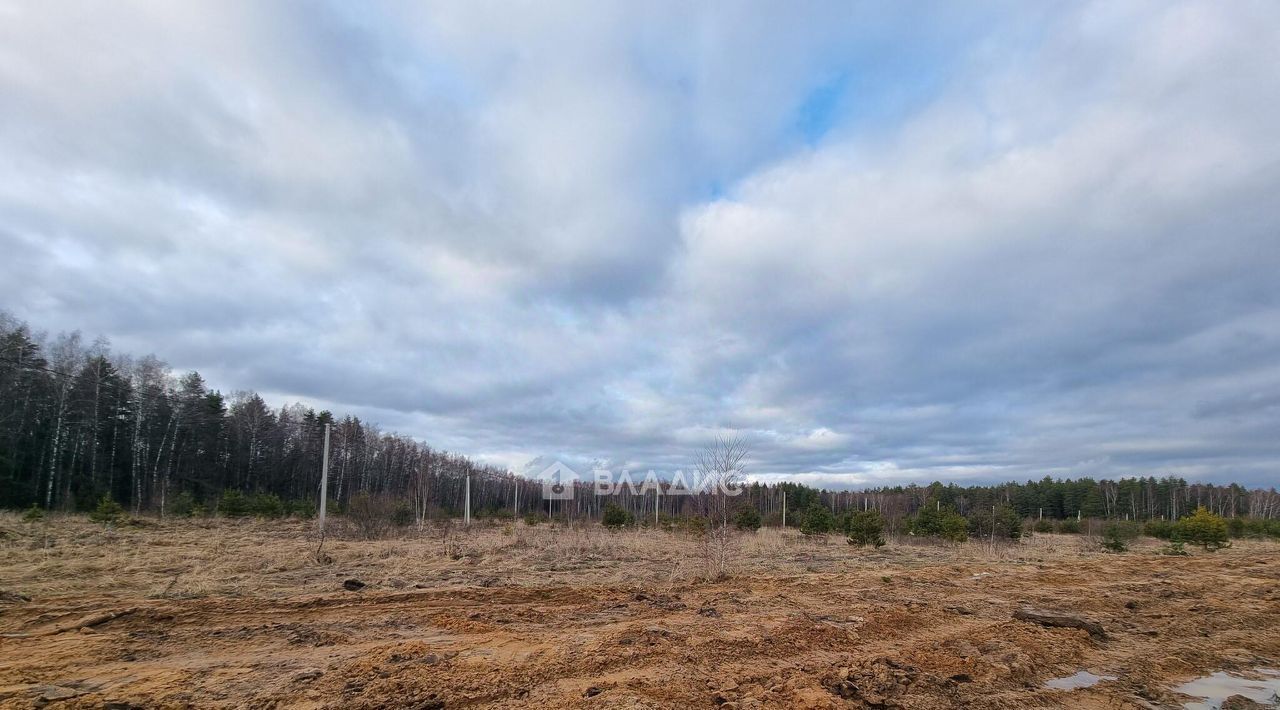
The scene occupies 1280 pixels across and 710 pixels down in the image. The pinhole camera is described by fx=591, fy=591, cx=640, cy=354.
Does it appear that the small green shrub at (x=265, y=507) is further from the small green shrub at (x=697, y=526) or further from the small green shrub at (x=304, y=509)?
the small green shrub at (x=697, y=526)

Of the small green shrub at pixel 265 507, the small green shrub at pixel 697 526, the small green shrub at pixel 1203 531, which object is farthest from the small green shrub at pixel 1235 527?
the small green shrub at pixel 265 507

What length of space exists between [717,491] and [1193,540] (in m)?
24.6

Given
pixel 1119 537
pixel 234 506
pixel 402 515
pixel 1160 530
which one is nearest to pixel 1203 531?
pixel 1119 537

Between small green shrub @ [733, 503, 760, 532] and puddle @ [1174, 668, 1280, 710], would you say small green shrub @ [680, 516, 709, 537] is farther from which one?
puddle @ [1174, 668, 1280, 710]

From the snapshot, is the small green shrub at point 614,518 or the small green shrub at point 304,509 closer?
the small green shrub at point 614,518

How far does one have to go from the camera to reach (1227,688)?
20.5 ft

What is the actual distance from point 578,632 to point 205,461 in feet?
166

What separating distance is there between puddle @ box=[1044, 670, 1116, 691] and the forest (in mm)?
8878

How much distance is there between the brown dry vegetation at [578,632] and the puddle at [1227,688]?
21 centimetres

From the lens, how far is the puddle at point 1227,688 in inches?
228

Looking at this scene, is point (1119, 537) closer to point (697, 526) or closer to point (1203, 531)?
point (1203, 531)

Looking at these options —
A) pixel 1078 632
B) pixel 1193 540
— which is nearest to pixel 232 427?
pixel 1078 632

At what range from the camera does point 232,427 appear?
49156 mm

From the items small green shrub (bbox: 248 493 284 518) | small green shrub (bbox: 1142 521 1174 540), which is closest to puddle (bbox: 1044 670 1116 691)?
small green shrub (bbox: 1142 521 1174 540)
